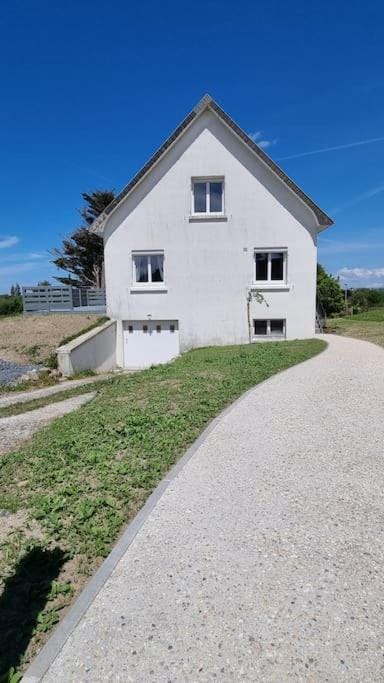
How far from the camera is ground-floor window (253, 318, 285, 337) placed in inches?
656

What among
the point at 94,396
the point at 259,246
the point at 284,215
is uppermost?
the point at 284,215

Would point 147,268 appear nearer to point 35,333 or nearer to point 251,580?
point 35,333

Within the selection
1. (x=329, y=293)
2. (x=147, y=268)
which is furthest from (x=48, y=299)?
(x=329, y=293)

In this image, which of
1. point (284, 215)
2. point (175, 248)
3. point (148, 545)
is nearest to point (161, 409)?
point (148, 545)

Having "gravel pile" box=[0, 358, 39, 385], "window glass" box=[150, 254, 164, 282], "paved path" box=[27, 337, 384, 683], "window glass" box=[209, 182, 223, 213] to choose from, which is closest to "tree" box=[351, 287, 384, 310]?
"window glass" box=[209, 182, 223, 213]

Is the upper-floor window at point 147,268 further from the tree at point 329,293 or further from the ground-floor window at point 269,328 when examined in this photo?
the tree at point 329,293

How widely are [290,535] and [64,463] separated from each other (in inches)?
109

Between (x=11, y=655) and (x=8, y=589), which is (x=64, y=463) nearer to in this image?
(x=8, y=589)

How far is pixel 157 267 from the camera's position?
16.7 metres

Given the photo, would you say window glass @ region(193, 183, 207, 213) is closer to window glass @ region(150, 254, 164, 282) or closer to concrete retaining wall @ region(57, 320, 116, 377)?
window glass @ region(150, 254, 164, 282)

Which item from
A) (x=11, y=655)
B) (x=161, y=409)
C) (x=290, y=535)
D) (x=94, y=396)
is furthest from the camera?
(x=94, y=396)

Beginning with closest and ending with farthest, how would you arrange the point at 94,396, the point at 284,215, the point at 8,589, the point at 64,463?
the point at 8,589
the point at 64,463
the point at 94,396
the point at 284,215

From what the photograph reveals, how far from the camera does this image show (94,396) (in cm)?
869

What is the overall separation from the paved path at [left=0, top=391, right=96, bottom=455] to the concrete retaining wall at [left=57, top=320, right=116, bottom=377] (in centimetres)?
381
